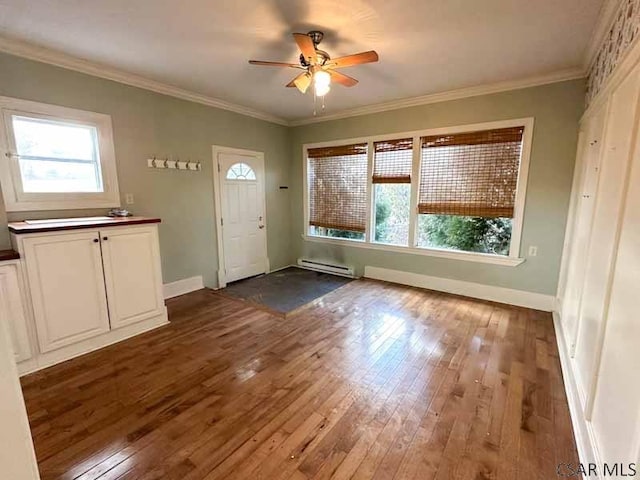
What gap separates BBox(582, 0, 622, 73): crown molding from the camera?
190 cm

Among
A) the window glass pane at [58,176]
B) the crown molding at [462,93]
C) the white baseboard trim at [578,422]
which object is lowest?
the white baseboard trim at [578,422]

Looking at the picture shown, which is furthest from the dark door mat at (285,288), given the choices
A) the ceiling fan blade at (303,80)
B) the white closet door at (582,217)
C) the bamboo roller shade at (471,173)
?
the white closet door at (582,217)

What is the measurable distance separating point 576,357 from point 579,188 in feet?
5.38

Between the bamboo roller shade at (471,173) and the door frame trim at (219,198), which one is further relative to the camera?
the door frame trim at (219,198)

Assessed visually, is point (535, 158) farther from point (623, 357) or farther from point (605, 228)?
point (623, 357)

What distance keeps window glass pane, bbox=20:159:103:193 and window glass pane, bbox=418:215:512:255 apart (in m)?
3.94

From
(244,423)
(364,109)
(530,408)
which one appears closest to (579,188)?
(530,408)

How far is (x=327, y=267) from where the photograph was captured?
5082 mm

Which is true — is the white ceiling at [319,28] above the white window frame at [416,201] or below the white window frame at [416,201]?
above

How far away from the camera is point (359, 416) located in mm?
1859

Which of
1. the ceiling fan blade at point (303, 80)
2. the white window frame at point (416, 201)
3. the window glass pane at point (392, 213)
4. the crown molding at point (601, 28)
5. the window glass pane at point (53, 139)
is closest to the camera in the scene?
the crown molding at point (601, 28)

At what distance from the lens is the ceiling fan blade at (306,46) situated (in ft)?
6.73

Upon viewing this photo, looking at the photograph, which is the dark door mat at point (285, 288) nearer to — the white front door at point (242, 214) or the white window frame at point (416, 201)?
the white front door at point (242, 214)

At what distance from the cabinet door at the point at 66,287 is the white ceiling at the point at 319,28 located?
162 centimetres
